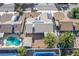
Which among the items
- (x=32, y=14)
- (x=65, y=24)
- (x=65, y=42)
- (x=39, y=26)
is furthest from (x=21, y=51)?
(x=32, y=14)

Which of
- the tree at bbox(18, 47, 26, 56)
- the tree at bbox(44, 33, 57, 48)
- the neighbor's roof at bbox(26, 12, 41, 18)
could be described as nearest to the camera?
the tree at bbox(18, 47, 26, 56)

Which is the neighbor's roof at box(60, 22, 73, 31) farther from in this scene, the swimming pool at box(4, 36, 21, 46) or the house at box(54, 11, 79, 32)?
the swimming pool at box(4, 36, 21, 46)

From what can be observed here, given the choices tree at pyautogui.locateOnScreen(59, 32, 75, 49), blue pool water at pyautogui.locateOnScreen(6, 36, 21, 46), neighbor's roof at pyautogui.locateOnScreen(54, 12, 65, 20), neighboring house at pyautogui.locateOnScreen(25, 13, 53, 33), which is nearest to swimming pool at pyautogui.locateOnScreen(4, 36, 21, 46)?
blue pool water at pyautogui.locateOnScreen(6, 36, 21, 46)

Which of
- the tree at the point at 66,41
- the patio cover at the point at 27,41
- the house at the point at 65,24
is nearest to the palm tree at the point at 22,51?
the patio cover at the point at 27,41

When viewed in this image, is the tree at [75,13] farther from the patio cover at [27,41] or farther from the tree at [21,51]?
the tree at [21,51]

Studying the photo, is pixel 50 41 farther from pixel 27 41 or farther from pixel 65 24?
pixel 65 24

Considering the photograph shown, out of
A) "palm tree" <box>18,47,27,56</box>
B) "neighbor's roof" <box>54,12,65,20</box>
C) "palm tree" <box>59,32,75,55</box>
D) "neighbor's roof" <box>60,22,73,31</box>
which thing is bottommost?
"palm tree" <box>18,47,27,56</box>

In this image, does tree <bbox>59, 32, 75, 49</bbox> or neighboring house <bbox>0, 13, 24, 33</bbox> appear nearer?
tree <bbox>59, 32, 75, 49</bbox>

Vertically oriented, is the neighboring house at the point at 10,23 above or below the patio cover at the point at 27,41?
above
